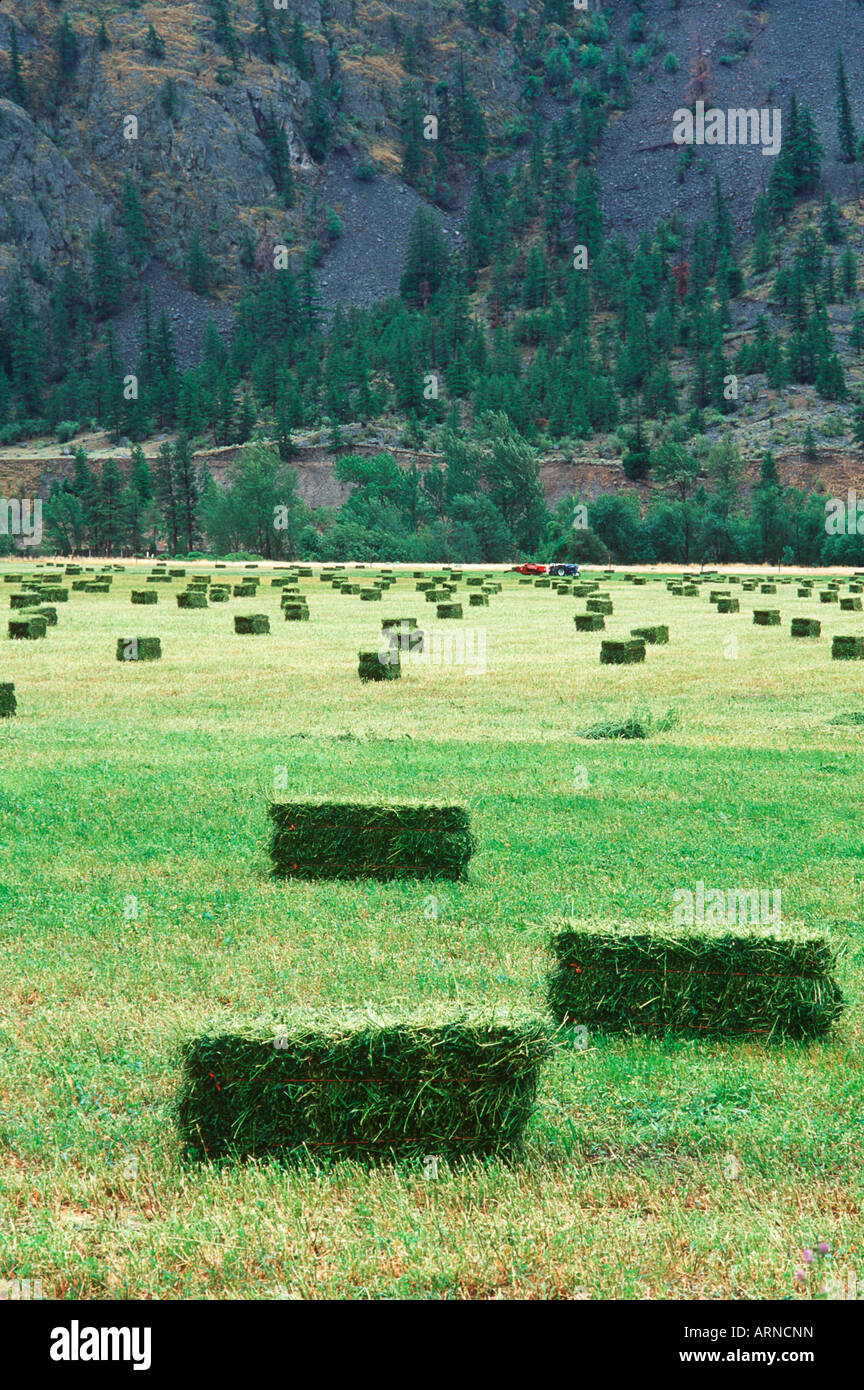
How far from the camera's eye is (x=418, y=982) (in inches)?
370

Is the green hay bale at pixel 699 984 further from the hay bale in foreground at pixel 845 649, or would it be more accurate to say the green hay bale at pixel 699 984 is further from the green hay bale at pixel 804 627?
the green hay bale at pixel 804 627

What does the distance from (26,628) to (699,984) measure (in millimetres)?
37197

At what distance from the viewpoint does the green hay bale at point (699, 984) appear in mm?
8531

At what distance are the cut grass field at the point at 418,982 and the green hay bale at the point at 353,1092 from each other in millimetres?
182

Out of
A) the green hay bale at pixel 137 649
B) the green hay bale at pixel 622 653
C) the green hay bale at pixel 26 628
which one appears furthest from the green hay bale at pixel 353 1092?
the green hay bale at pixel 26 628

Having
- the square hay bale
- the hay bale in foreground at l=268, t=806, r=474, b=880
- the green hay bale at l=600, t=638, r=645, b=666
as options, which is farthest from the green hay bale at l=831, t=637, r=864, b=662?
the hay bale in foreground at l=268, t=806, r=474, b=880

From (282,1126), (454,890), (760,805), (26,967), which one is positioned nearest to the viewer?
(282,1126)

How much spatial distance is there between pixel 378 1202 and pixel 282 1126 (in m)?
0.80

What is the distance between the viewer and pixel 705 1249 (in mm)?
5699

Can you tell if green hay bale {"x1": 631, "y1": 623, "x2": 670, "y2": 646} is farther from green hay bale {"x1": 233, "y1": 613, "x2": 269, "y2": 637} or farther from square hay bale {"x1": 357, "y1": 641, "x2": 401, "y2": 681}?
green hay bale {"x1": 233, "y1": 613, "x2": 269, "y2": 637}

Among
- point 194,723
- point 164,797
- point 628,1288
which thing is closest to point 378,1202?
point 628,1288

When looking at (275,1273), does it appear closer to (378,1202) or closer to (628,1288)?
(378,1202)

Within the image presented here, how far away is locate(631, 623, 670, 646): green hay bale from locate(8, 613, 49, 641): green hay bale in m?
20.6

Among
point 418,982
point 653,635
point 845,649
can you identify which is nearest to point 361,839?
point 418,982
